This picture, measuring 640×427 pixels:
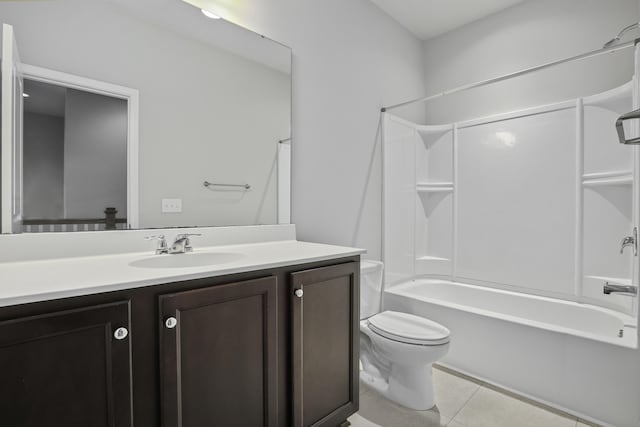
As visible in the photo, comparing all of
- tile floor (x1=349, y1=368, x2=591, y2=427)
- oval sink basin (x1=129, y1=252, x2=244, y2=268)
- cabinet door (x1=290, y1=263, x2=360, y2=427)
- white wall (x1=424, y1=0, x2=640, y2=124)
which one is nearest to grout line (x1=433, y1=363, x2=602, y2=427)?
tile floor (x1=349, y1=368, x2=591, y2=427)

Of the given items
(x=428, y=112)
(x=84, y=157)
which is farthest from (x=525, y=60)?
(x=84, y=157)

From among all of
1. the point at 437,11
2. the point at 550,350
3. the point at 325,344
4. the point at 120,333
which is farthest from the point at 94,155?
the point at 437,11

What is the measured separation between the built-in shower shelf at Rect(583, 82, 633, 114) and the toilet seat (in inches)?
73.7

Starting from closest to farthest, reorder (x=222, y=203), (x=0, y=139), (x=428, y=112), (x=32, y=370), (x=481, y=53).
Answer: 1. (x=32, y=370)
2. (x=0, y=139)
3. (x=222, y=203)
4. (x=481, y=53)
5. (x=428, y=112)

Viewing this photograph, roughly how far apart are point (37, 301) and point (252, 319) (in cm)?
60

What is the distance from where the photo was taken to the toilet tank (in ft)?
6.78

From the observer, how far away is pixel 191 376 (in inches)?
38.6

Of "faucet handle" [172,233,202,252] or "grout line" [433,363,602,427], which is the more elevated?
"faucet handle" [172,233,202,252]

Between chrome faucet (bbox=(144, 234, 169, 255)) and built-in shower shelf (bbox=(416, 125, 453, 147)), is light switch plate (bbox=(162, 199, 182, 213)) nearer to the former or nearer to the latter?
chrome faucet (bbox=(144, 234, 169, 255))

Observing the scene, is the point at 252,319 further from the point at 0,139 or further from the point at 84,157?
the point at 0,139

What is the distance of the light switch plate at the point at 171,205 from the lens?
1477 millimetres

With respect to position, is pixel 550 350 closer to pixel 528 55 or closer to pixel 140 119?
pixel 528 55

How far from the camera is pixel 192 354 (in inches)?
38.8

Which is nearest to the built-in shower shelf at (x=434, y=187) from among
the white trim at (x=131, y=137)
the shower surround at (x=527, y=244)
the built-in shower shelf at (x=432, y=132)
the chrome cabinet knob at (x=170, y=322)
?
the shower surround at (x=527, y=244)
